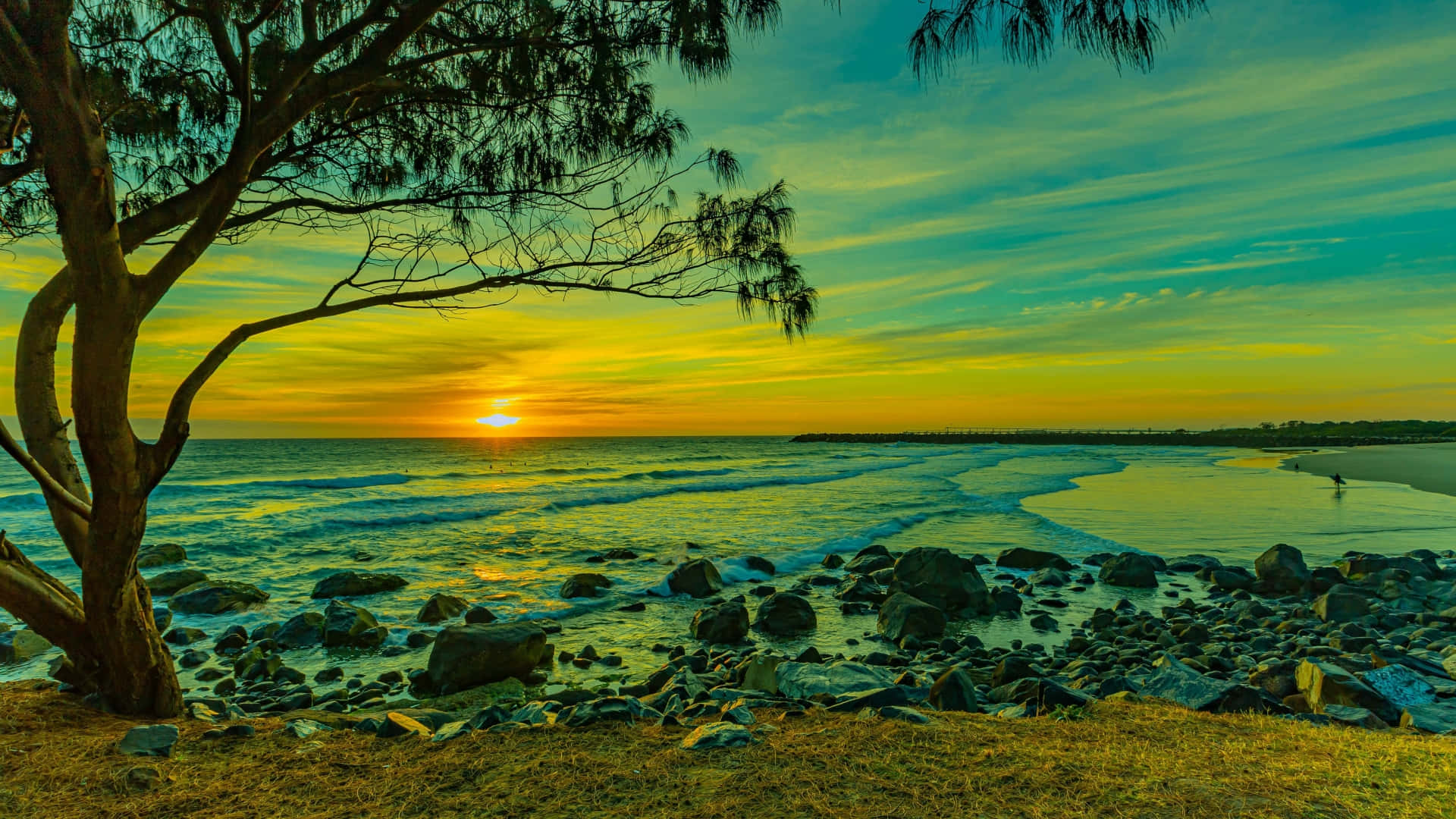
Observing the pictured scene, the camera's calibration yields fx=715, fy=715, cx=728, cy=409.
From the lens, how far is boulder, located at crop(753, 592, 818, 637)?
933 centimetres

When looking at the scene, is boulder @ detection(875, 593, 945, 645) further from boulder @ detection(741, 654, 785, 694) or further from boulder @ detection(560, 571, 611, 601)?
boulder @ detection(560, 571, 611, 601)

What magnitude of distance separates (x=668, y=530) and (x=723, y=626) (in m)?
11.1

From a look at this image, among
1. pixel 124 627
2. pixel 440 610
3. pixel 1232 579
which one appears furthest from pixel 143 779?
pixel 1232 579

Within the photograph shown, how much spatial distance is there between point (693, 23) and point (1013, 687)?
5793 millimetres

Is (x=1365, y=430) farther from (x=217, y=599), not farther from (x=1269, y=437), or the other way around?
(x=217, y=599)

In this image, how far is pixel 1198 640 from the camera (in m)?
8.16

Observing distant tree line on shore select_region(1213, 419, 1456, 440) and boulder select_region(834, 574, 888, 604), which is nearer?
boulder select_region(834, 574, 888, 604)

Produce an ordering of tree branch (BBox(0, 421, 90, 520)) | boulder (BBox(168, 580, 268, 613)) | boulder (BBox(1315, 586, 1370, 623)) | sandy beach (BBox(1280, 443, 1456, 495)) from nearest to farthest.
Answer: tree branch (BBox(0, 421, 90, 520)), boulder (BBox(1315, 586, 1370, 623)), boulder (BBox(168, 580, 268, 613)), sandy beach (BBox(1280, 443, 1456, 495))

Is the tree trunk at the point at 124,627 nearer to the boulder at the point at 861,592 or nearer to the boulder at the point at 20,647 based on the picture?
the boulder at the point at 20,647

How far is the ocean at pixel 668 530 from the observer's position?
34.3 feet

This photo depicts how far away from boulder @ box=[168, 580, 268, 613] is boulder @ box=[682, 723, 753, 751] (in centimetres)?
944

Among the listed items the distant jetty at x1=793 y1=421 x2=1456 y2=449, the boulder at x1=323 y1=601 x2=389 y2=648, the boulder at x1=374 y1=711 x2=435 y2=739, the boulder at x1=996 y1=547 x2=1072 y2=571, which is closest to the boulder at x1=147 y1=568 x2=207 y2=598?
the boulder at x1=323 y1=601 x2=389 y2=648

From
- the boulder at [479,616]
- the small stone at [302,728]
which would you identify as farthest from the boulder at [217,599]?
the small stone at [302,728]

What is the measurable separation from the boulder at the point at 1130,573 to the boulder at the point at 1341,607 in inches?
94.9
